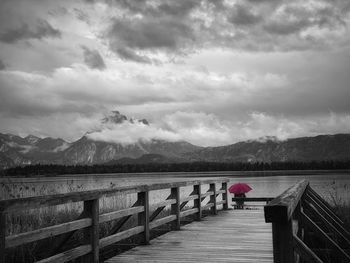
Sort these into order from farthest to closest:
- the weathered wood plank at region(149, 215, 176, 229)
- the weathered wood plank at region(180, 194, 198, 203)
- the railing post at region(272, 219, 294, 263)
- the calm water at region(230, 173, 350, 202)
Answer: the calm water at region(230, 173, 350, 202)
the weathered wood plank at region(180, 194, 198, 203)
the weathered wood plank at region(149, 215, 176, 229)
the railing post at region(272, 219, 294, 263)

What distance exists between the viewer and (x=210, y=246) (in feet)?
27.2

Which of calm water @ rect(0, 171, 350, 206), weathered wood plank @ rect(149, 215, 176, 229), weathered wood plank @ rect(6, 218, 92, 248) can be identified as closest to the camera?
weathered wood plank @ rect(6, 218, 92, 248)

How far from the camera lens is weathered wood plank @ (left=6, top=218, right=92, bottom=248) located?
4.88 meters

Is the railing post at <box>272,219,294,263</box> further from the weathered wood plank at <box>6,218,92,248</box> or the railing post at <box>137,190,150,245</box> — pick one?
the railing post at <box>137,190,150,245</box>

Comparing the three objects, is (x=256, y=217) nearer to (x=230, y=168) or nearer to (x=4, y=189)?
(x=4, y=189)

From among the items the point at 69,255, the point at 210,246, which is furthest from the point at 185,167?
the point at 69,255

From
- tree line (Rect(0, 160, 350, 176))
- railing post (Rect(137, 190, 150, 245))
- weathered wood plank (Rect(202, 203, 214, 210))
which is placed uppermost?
tree line (Rect(0, 160, 350, 176))

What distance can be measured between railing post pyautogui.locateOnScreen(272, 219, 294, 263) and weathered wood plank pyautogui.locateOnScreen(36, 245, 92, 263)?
9.63 ft

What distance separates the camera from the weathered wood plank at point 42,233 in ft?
16.0

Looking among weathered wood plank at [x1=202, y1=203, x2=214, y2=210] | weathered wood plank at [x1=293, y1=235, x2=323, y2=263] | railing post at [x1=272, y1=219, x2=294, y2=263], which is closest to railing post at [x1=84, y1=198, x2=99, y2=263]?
weathered wood plank at [x1=293, y1=235, x2=323, y2=263]

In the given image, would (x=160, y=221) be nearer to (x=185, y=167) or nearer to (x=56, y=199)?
(x=56, y=199)

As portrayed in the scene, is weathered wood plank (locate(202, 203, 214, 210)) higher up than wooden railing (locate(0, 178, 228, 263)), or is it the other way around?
wooden railing (locate(0, 178, 228, 263))

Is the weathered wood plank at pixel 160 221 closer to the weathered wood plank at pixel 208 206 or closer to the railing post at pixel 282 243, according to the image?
the weathered wood plank at pixel 208 206

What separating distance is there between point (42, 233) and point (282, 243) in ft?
9.86
